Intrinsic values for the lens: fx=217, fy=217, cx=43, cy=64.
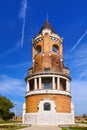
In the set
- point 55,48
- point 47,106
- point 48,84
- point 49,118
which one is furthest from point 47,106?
point 55,48

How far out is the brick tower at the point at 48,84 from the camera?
39.8 m

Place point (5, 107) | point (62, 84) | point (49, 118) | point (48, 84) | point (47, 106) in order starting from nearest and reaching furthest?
point (49, 118) < point (47, 106) < point (48, 84) < point (62, 84) < point (5, 107)

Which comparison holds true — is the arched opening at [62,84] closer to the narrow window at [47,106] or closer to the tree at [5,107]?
the narrow window at [47,106]


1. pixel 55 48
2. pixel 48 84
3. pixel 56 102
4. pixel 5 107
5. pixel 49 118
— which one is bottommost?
pixel 49 118

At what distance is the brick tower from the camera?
131 feet

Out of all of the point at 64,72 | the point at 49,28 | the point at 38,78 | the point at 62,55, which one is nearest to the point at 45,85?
the point at 38,78

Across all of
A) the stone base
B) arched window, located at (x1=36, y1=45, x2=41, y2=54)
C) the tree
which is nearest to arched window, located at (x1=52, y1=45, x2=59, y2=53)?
arched window, located at (x1=36, y1=45, x2=41, y2=54)

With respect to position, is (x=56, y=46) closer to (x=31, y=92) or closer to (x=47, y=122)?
(x=31, y=92)

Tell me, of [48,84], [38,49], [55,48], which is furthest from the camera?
[38,49]

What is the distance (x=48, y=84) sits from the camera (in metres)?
43.2

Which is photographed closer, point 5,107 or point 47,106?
point 47,106

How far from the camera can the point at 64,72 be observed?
151 ft

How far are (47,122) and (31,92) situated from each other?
6925 mm

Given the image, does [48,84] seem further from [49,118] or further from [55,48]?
[55,48]
